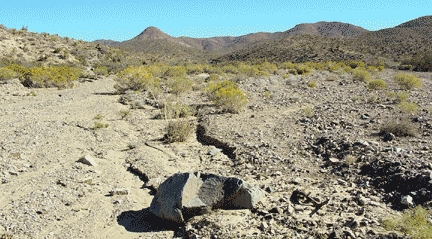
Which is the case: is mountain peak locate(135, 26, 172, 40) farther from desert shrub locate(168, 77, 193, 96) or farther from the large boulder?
the large boulder

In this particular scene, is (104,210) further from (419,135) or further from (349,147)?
(419,135)

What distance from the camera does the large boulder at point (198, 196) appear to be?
18.8ft

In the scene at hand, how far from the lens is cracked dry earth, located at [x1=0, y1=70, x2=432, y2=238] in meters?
5.54

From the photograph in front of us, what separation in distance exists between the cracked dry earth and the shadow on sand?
0.02 meters

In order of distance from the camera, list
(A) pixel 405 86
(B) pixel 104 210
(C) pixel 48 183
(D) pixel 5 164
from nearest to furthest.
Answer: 1. (B) pixel 104 210
2. (C) pixel 48 183
3. (D) pixel 5 164
4. (A) pixel 405 86

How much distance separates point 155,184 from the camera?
732 cm

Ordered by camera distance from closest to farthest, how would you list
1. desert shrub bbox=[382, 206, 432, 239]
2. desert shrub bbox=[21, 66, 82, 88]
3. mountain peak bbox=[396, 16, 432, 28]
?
desert shrub bbox=[382, 206, 432, 239], desert shrub bbox=[21, 66, 82, 88], mountain peak bbox=[396, 16, 432, 28]

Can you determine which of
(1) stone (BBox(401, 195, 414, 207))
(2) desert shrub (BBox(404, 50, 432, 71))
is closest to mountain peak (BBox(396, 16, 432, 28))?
(2) desert shrub (BBox(404, 50, 432, 71))

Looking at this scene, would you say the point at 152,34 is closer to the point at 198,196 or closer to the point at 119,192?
the point at 119,192

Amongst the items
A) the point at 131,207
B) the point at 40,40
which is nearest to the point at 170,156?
the point at 131,207

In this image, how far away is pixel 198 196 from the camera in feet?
19.3

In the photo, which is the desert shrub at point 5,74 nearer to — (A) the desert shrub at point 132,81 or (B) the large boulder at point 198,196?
(A) the desert shrub at point 132,81

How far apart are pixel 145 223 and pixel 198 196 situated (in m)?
1.00

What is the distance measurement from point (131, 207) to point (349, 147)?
4.93m
